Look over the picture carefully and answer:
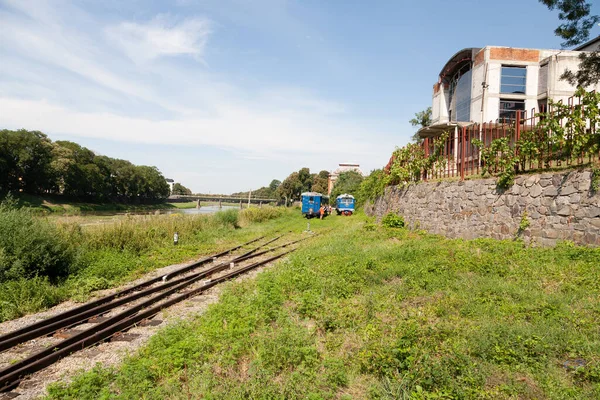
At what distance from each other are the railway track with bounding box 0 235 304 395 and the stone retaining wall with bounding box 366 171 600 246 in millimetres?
7376

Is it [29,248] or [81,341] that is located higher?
[29,248]

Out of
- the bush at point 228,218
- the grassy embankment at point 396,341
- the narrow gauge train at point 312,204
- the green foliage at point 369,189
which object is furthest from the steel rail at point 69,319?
the narrow gauge train at point 312,204

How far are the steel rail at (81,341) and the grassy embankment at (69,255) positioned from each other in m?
2.09

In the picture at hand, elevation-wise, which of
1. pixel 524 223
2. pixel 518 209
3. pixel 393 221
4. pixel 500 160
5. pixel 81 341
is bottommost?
pixel 81 341

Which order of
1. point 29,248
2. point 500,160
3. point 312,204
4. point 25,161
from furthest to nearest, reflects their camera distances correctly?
point 25,161
point 312,204
point 500,160
point 29,248

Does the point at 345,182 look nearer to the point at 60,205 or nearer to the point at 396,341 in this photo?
the point at 60,205

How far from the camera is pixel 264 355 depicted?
4723mm

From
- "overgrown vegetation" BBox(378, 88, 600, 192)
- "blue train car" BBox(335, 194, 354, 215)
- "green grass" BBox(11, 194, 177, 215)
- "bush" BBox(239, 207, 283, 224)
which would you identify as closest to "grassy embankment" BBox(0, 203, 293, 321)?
"overgrown vegetation" BBox(378, 88, 600, 192)

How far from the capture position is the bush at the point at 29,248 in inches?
349

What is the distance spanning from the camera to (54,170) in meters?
47.2

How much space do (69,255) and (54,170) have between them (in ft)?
147

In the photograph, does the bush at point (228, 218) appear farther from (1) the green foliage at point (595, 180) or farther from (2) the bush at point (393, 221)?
(1) the green foliage at point (595, 180)

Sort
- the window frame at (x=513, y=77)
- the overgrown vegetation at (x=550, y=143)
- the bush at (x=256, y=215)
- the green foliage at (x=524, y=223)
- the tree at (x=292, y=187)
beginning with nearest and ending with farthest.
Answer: the overgrown vegetation at (x=550, y=143) → the green foliage at (x=524, y=223) → the bush at (x=256, y=215) → the window frame at (x=513, y=77) → the tree at (x=292, y=187)

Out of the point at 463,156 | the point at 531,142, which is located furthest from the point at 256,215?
the point at 531,142
